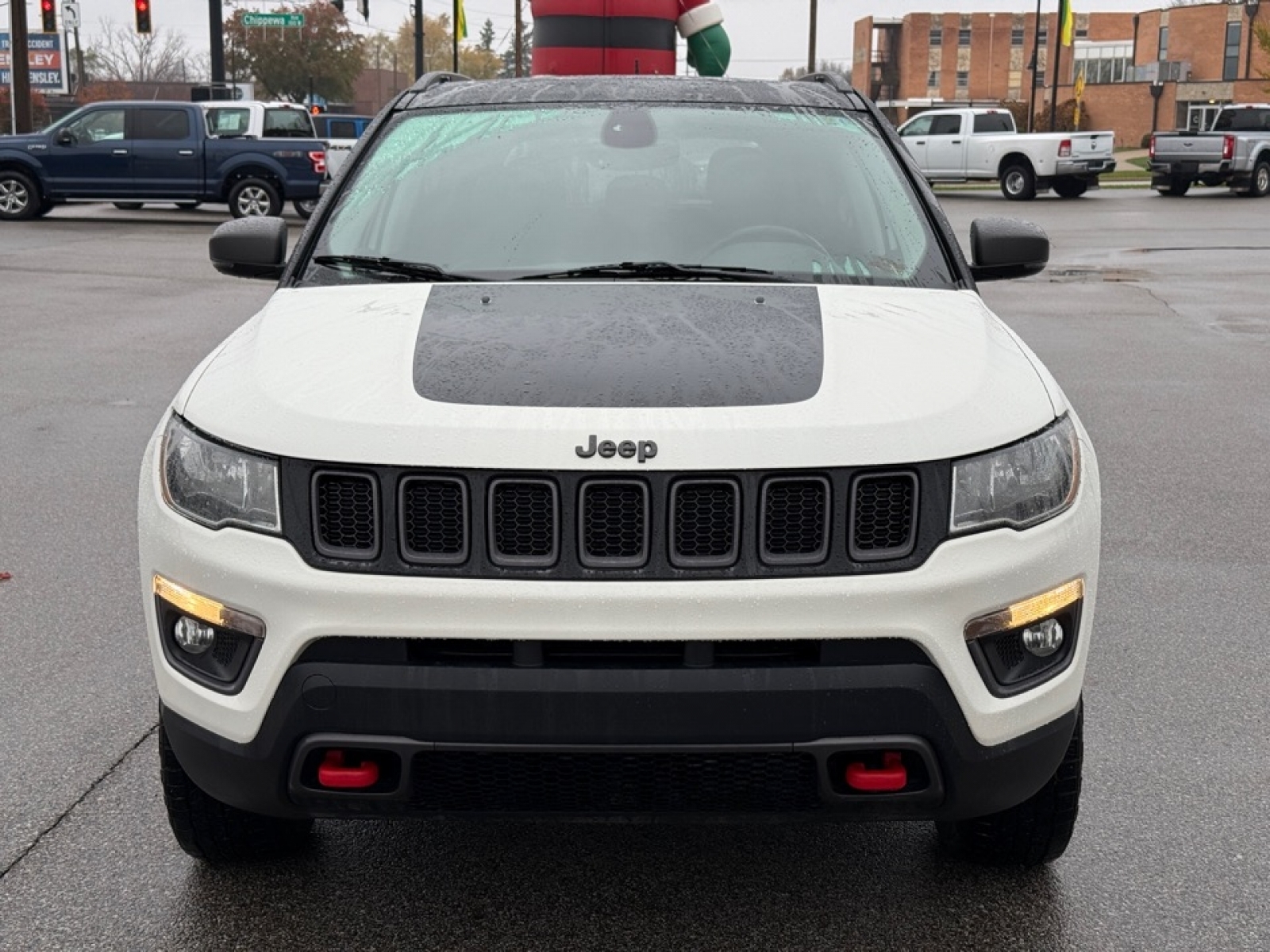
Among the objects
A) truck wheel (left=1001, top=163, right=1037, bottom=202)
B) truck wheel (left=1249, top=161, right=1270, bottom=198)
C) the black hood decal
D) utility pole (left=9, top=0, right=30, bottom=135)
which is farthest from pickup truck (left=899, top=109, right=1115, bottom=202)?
the black hood decal

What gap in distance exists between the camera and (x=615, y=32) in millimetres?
13070

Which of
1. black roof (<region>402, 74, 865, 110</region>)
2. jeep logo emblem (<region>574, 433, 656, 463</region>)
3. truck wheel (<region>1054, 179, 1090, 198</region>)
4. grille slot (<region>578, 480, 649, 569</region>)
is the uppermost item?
black roof (<region>402, 74, 865, 110</region>)

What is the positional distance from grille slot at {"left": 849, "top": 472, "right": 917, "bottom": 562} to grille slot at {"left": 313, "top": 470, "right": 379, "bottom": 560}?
33.2 inches

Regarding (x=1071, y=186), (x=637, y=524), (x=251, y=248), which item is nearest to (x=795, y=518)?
(x=637, y=524)

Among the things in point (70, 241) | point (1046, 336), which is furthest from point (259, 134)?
point (1046, 336)

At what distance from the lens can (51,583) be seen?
5.94 meters

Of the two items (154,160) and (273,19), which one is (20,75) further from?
(273,19)

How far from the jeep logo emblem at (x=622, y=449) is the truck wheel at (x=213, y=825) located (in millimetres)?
1086

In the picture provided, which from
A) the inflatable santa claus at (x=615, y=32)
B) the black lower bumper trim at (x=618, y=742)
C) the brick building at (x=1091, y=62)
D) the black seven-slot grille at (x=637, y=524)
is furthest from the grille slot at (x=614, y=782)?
the brick building at (x=1091, y=62)

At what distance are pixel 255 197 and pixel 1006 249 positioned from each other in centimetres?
2222

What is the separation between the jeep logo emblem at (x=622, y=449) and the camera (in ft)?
9.32

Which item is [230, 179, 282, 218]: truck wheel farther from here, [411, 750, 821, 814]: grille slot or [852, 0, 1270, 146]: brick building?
[852, 0, 1270, 146]: brick building

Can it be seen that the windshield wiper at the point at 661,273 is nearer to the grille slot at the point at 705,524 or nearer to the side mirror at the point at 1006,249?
the side mirror at the point at 1006,249

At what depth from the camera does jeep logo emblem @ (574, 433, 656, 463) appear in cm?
284
